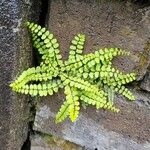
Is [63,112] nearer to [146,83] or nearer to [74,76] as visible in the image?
[74,76]

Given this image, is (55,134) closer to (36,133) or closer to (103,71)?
(36,133)

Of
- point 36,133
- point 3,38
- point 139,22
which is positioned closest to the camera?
point 139,22

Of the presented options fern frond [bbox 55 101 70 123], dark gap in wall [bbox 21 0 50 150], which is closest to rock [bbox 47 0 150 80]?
dark gap in wall [bbox 21 0 50 150]

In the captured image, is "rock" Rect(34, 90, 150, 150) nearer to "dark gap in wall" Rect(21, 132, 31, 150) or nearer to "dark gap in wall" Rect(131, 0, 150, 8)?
"dark gap in wall" Rect(21, 132, 31, 150)

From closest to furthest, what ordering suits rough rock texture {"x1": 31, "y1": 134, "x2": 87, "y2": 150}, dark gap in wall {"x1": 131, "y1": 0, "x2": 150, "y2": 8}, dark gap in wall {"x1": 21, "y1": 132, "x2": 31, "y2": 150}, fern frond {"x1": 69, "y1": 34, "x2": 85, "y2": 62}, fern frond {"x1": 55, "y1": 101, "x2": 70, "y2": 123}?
dark gap in wall {"x1": 131, "y1": 0, "x2": 150, "y2": 8} → fern frond {"x1": 69, "y1": 34, "x2": 85, "y2": 62} → fern frond {"x1": 55, "y1": 101, "x2": 70, "y2": 123} → rough rock texture {"x1": 31, "y1": 134, "x2": 87, "y2": 150} → dark gap in wall {"x1": 21, "y1": 132, "x2": 31, "y2": 150}

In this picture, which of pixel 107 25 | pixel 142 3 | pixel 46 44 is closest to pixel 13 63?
pixel 46 44

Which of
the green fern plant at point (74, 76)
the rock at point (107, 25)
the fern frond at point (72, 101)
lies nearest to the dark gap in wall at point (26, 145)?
the green fern plant at point (74, 76)

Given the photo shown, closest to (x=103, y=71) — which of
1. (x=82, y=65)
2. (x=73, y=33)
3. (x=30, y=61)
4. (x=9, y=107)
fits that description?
(x=82, y=65)
